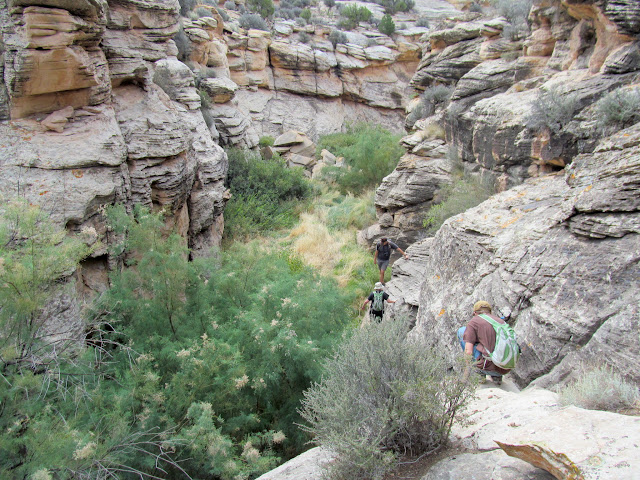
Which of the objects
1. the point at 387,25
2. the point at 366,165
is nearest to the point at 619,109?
the point at 366,165

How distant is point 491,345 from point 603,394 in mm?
1144

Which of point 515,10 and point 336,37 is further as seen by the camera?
point 336,37

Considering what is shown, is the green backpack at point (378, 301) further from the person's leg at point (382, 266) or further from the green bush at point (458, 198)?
the green bush at point (458, 198)

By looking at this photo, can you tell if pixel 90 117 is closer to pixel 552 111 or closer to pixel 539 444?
pixel 552 111

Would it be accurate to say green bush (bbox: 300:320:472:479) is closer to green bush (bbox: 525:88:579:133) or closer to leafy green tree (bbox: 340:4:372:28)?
green bush (bbox: 525:88:579:133)

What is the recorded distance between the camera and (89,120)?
25.3 feet

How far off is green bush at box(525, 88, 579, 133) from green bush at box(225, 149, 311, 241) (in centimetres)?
851

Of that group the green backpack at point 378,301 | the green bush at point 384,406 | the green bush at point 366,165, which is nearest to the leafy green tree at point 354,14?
the green bush at point 366,165

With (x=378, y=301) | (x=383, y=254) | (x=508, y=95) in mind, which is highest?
(x=508, y=95)

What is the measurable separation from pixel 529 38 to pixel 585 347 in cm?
872

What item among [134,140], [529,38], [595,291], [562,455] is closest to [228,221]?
[134,140]

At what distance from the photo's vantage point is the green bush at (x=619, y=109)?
5879 mm

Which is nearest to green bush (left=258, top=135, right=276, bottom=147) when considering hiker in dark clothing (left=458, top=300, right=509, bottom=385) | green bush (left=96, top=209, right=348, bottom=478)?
green bush (left=96, top=209, right=348, bottom=478)

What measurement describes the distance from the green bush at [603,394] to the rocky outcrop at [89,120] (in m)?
6.34
